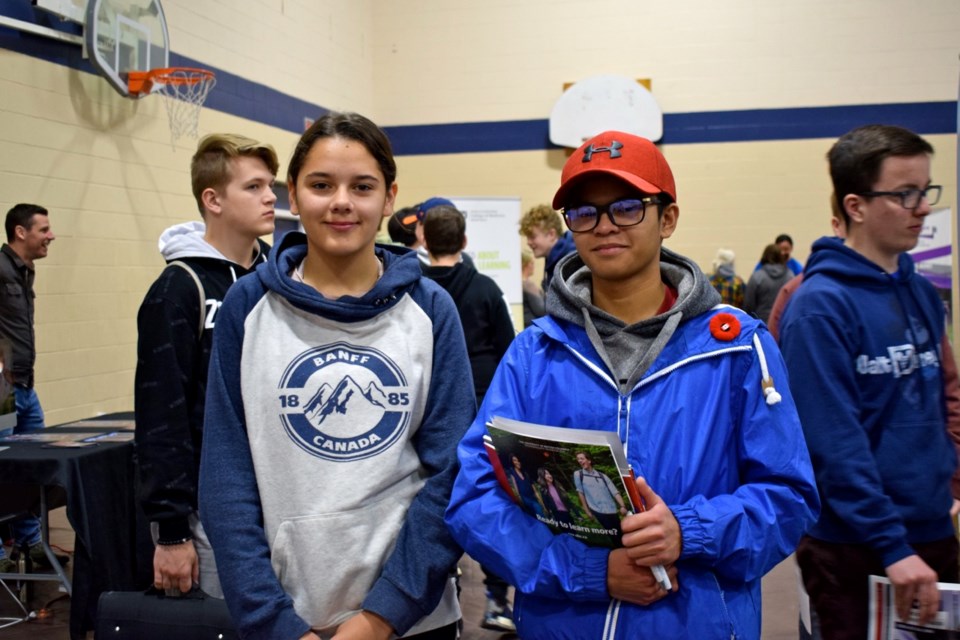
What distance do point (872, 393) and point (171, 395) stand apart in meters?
1.58

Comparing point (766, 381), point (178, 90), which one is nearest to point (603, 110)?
point (178, 90)

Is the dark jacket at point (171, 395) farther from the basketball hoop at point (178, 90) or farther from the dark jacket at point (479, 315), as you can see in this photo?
the basketball hoop at point (178, 90)

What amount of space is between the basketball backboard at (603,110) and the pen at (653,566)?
8.76m

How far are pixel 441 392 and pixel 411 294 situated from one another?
0.20 meters

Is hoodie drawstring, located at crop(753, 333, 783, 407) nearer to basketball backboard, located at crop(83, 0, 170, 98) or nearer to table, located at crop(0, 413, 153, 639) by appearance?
table, located at crop(0, 413, 153, 639)

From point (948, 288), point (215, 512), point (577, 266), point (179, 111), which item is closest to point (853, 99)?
point (948, 288)

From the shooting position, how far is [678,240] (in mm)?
9742

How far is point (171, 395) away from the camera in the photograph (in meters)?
1.91

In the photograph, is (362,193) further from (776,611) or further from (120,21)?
(120,21)

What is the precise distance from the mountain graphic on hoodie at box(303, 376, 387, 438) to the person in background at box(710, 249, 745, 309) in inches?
308

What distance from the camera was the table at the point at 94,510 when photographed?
10.7 feet

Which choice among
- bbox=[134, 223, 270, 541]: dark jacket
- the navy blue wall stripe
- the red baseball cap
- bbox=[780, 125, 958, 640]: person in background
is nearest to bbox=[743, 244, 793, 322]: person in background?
the navy blue wall stripe

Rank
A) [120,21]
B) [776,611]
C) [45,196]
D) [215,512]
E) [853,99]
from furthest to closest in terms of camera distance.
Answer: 1. [853,99]
2. [120,21]
3. [45,196]
4. [776,611]
5. [215,512]

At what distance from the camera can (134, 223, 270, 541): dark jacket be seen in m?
1.88
